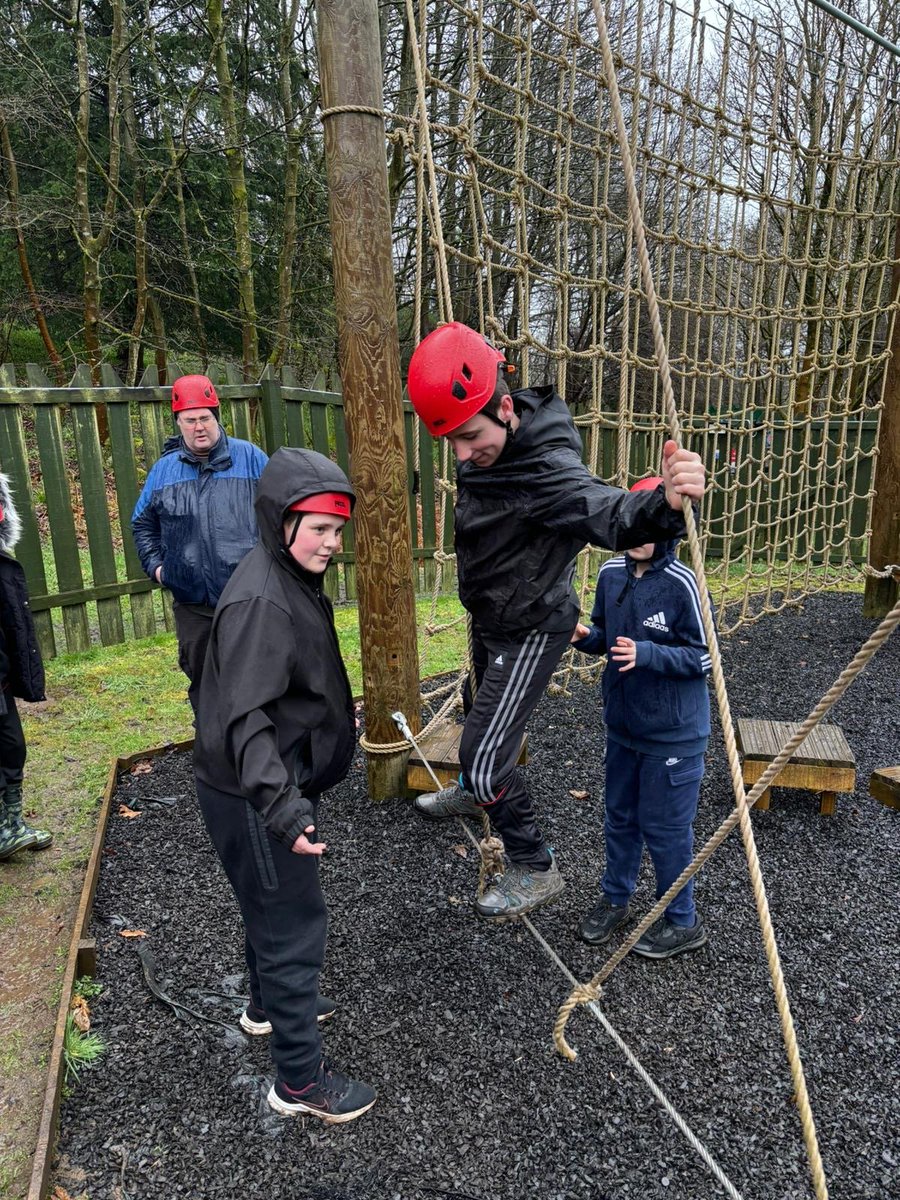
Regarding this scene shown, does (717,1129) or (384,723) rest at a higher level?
(384,723)

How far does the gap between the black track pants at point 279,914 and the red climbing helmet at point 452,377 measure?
1.11 m

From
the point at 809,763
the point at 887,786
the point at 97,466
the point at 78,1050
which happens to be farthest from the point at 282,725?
the point at 97,466

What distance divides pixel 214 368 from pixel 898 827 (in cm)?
556

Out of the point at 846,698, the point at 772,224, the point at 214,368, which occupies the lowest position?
the point at 846,698

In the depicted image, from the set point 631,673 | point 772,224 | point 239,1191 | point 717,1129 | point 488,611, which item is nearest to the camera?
point 239,1191

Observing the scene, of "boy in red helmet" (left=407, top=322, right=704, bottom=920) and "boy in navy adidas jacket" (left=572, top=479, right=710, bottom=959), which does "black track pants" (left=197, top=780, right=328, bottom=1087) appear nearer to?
"boy in red helmet" (left=407, top=322, right=704, bottom=920)

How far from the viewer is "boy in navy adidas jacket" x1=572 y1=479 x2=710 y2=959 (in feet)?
7.66

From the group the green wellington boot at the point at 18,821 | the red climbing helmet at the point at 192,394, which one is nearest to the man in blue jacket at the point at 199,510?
the red climbing helmet at the point at 192,394

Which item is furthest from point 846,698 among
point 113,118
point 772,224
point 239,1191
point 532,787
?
point 772,224

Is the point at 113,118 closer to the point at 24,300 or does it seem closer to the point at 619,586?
the point at 24,300

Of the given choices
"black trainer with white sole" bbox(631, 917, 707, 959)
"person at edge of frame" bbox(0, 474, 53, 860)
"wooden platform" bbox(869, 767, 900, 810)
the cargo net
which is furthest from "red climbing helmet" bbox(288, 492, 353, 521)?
"wooden platform" bbox(869, 767, 900, 810)

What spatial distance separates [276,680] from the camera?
171 cm

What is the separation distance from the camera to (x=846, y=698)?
4.89 m

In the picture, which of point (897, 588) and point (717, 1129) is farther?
point (897, 588)
